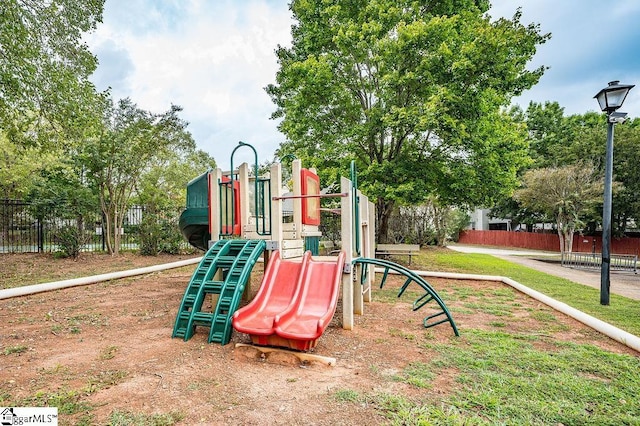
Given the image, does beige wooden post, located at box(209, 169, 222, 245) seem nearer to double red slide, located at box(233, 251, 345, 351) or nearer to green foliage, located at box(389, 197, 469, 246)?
double red slide, located at box(233, 251, 345, 351)

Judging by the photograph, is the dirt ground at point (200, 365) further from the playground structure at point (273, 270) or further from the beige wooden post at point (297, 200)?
the beige wooden post at point (297, 200)

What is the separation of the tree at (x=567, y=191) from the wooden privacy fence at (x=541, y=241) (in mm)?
2099

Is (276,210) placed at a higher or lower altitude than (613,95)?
lower

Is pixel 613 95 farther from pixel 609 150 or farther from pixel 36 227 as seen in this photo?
pixel 36 227

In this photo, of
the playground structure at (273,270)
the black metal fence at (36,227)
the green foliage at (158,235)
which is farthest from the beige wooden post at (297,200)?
the black metal fence at (36,227)

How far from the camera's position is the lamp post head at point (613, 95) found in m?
A: 5.97

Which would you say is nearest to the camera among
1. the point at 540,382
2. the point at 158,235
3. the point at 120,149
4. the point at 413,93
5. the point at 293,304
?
the point at 540,382

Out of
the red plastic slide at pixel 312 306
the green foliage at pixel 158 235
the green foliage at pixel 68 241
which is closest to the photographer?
the red plastic slide at pixel 312 306

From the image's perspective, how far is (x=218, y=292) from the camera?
4098mm

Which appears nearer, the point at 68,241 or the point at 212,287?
the point at 212,287

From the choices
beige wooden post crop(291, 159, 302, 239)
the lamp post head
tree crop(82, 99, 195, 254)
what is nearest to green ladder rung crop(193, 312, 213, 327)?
beige wooden post crop(291, 159, 302, 239)

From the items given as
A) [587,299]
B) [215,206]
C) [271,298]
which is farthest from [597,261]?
[215,206]

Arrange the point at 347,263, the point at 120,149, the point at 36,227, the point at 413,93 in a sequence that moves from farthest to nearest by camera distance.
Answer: the point at 36,227, the point at 120,149, the point at 413,93, the point at 347,263

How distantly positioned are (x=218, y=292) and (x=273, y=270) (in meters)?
0.77
